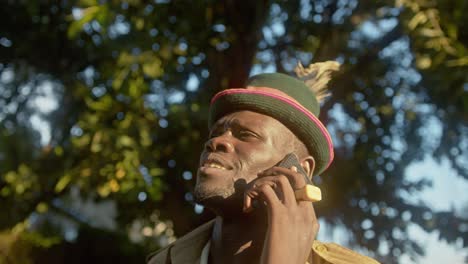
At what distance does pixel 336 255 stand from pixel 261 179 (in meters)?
0.61

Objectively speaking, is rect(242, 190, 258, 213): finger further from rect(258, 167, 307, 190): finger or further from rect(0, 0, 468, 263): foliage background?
rect(0, 0, 468, 263): foliage background

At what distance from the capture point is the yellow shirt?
2.78 m

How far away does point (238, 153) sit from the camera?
2.69 metres

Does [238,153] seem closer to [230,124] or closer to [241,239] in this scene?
[230,124]

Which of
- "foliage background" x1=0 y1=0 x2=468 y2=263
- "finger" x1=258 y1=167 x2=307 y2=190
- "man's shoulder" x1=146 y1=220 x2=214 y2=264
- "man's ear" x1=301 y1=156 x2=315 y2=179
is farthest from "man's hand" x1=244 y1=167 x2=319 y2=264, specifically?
"foliage background" x1=0 y1=0 x2=468 y2=263

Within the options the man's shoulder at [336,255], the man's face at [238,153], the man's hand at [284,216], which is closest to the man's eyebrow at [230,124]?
the man's face at [238,153]

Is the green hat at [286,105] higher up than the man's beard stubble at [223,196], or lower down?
higher up

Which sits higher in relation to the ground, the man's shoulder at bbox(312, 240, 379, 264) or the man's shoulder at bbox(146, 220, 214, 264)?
the man's shoulder at bbox(312, 240, 379, 264)

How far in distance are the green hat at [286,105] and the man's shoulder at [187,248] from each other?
567mm

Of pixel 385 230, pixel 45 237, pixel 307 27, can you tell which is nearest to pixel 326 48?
pixel 307 27

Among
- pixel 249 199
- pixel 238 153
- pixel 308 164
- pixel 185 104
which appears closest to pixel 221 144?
pixel 238 153

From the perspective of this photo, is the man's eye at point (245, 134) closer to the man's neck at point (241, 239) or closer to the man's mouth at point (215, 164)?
the man's mouth at point (215, 164)

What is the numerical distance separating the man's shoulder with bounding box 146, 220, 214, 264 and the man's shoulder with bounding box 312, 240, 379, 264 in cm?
57

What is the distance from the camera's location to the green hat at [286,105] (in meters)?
2.81
